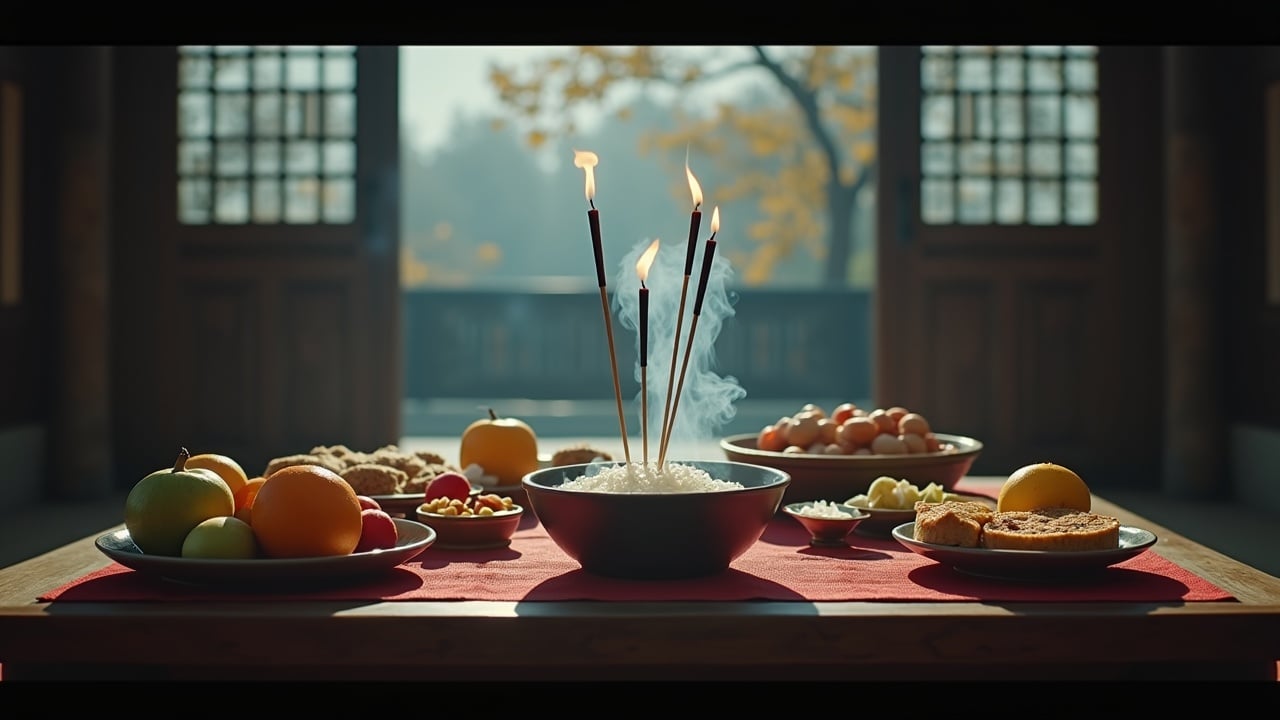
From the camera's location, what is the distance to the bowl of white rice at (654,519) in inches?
46.4

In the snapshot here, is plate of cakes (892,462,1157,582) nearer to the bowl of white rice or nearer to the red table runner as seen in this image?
the red table runner

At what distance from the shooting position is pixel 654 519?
1182mm

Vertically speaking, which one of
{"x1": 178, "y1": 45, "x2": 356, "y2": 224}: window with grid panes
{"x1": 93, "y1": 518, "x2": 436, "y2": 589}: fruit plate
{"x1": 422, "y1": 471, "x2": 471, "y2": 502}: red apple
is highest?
{"x1": 178, "y1": 45, "x2": 356, "y2": 224}: window with grid panes

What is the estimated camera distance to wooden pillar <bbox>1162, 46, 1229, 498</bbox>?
15.1 feet

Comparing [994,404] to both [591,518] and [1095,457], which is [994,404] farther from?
[591,518]

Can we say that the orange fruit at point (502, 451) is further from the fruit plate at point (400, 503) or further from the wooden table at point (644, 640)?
the wooden table at point (644, 640)

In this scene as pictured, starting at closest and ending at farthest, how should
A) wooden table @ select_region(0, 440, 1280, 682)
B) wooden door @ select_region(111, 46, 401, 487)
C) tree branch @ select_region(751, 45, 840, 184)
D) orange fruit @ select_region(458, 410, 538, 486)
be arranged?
wooden table @ select_region(0, 440, 1280, 682)
orange fruit @ select_region(458, 410, 538, 486)
wooden door @ select_region(111, 46, 401, 487)
tree branch @ select_region(751, 45, 840, 184)

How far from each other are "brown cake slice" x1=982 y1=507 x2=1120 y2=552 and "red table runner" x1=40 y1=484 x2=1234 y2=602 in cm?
4

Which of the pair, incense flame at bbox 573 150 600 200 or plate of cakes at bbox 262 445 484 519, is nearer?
incense flame at bbox 573 150 600 200

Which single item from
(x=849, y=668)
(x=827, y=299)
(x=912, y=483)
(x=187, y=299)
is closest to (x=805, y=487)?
Result: (x=912, y=483)

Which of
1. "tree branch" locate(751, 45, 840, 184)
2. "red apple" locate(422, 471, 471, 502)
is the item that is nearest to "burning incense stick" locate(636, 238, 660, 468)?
"red apple" locate(422, 471, 471, 502)

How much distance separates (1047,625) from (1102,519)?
249 mm

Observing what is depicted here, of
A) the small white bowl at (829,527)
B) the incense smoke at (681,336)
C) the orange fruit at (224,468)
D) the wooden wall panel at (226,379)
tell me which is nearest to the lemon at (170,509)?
the orange fruit at (224,468)

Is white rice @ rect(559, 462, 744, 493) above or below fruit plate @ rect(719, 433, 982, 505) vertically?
above
